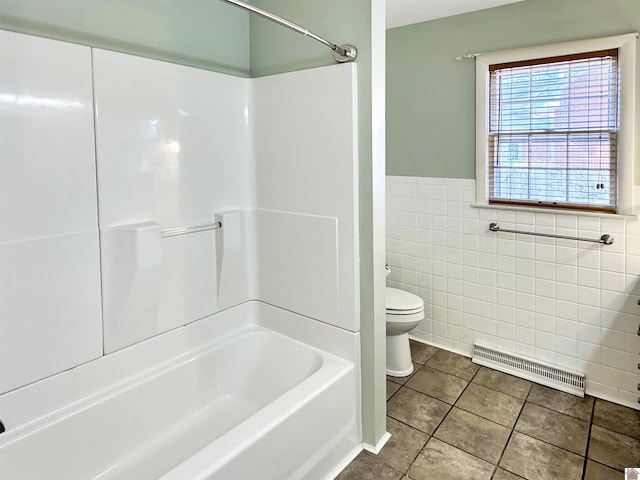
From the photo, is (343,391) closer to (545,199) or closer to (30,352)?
(30,352)

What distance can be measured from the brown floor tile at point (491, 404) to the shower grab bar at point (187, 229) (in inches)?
65.9

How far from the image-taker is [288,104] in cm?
213

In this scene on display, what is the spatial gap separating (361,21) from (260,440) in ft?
5.57

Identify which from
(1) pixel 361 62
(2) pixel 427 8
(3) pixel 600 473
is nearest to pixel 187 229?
(1) pixel 361 62

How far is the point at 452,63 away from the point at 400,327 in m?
1.75

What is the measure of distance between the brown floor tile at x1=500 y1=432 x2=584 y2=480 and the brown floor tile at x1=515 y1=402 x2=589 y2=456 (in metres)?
0.05

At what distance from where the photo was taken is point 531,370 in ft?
9.14

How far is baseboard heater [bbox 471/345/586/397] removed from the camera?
2.63 meters

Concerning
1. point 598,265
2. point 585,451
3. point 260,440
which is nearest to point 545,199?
point 598,265

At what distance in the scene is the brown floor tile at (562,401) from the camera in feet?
7.94

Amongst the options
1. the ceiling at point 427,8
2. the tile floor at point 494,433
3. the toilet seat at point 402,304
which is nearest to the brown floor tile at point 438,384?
the tile floor at point 494,433

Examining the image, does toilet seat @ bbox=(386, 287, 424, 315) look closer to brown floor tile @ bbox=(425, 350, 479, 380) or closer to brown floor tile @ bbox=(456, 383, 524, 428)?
brown floor tile @ bbox=(425, 350, 479, 380)

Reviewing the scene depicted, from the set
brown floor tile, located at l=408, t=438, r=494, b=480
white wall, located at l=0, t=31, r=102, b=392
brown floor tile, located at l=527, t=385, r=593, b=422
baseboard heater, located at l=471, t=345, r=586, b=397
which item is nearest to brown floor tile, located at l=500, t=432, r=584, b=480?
brown floor tile, located at l=408, t=438, r=494, b=480

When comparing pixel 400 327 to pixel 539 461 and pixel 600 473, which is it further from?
pixel 600 473
